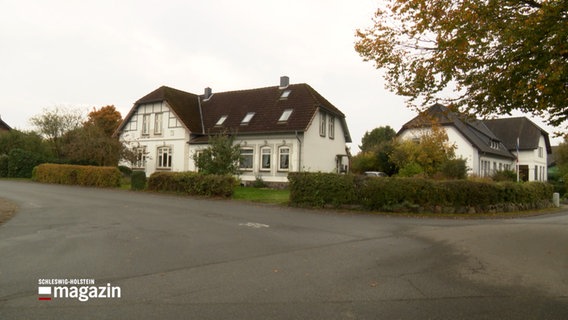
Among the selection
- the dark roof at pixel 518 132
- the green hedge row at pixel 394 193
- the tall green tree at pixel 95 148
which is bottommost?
the green hedge row at pixel 394 193

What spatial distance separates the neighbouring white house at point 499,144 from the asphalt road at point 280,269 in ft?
82.5

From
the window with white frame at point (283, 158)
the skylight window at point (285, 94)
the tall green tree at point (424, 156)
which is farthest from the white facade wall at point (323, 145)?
the tall green tree at point (424, 156)

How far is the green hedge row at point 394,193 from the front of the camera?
52.2ft

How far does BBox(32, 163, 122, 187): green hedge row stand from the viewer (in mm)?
25469

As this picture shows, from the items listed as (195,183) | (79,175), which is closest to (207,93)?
(79,175)

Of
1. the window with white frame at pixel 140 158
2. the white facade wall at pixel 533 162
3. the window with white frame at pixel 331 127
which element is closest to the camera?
the window with white frame at pixel 331 127

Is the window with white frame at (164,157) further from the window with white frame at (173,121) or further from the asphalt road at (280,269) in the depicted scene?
the asphalt road at (280,269)

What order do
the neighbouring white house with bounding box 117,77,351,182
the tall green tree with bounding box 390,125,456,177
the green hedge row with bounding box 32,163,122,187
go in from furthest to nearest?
the neighbouring white house with bounding box 117,77,351,182, the tall green tree with bounding box 390,125,456,177, the green hedge row with bounding box 32,163,122,187

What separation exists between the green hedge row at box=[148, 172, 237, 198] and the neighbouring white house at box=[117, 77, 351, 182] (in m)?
4.74

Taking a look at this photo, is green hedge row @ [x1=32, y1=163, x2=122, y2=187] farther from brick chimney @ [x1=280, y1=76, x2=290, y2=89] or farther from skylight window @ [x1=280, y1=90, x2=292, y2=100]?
brick chimney @ [x1=280, y1=76, x2=290, y2=89]

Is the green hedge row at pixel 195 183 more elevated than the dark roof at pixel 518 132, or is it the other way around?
the dark roof at pixel 518 132

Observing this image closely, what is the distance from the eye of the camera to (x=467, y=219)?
48.7 ft

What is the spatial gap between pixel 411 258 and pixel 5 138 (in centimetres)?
4405

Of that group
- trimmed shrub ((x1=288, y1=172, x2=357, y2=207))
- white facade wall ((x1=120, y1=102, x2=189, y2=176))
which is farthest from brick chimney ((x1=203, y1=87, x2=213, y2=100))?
trimmed shrub ((x1=288, y1=172, x2=357, y2=207))
